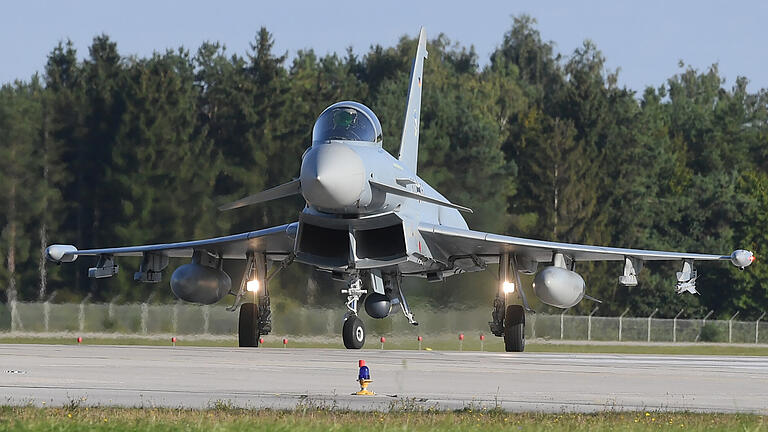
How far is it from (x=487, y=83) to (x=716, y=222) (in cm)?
3150

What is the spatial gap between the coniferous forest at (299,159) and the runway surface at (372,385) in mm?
13397

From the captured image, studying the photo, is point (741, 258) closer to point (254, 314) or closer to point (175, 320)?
point (254, 314)

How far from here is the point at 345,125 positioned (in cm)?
2036

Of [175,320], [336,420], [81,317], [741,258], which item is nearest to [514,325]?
[741,258]

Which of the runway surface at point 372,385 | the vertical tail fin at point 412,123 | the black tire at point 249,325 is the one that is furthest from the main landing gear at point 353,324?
the vertical tail fin at point 412,123

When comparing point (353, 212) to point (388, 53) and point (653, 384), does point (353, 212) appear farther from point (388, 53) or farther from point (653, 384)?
point (388, 53)

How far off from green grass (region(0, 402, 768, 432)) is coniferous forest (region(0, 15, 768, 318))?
1921cm

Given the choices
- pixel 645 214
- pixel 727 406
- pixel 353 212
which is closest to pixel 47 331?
pixel 353 212

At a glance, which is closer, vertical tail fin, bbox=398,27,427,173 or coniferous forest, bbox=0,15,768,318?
vertical tail fin, bbox=398,27,427,173

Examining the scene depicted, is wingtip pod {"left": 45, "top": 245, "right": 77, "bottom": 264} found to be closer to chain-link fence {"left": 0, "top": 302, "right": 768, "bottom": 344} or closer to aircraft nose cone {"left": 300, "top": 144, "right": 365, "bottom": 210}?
chain-link fence {"left": 0, "top": 302, "right": 768, "bottom": 344}

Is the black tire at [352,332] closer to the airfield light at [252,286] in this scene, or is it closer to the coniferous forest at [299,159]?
the airfield light at [252,286]

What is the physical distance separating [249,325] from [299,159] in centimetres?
2737

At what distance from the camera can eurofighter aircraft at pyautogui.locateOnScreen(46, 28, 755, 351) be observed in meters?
20.2

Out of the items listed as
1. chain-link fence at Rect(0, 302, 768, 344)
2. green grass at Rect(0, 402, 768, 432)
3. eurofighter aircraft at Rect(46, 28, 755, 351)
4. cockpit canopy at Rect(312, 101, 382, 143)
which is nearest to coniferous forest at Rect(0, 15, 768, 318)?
chain-link fence at Rect(0, 302, 768, 344)
